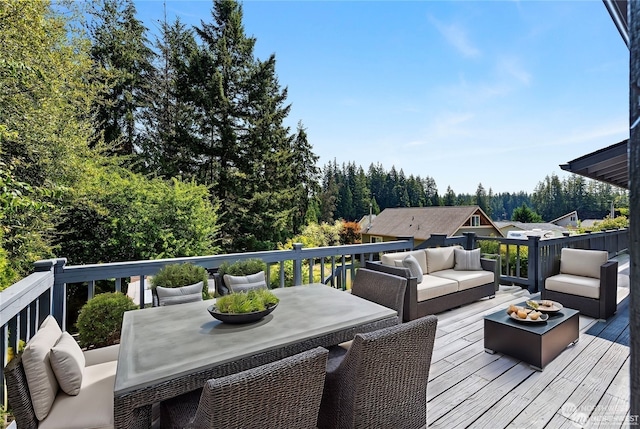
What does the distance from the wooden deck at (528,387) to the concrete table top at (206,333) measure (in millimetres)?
934

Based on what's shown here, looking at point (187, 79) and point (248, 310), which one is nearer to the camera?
point (248, 310)

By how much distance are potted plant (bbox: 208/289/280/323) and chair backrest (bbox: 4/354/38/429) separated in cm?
95

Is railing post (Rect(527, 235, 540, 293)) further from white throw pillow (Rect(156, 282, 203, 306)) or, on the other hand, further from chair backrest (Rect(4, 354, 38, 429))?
chair backrest (Rect(4, 354, 38, 429))

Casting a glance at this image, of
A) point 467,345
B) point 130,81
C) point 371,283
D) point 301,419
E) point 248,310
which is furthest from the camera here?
point 130,81

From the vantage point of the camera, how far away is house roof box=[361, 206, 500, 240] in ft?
67.5

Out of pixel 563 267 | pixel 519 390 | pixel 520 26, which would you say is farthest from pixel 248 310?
pixel 520 26

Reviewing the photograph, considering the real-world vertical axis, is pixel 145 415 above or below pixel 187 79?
below

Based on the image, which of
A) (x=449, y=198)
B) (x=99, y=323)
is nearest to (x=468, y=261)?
(x=99, y=323)

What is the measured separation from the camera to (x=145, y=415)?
152 centimetres

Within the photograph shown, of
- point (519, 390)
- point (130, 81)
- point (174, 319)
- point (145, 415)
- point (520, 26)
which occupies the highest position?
point (130, 81)

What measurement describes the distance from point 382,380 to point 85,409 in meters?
1.61

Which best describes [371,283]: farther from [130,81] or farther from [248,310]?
[130,81]

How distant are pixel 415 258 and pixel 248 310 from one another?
131 inches

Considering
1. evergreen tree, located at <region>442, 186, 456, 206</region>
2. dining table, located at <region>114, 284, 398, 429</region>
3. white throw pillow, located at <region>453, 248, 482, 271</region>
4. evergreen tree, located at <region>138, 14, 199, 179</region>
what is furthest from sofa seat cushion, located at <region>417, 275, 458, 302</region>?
evergreen tree, located at <region>442, 186, 456, 206</region>
